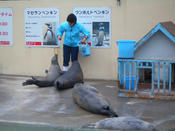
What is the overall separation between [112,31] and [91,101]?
383cm

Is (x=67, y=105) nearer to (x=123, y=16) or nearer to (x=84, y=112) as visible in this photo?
(x=84, y=112)

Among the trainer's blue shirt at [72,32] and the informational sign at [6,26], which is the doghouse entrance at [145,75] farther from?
the informational sign at [6,26]

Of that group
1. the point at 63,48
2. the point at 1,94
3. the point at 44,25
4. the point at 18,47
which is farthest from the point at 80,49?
the point at 1,94

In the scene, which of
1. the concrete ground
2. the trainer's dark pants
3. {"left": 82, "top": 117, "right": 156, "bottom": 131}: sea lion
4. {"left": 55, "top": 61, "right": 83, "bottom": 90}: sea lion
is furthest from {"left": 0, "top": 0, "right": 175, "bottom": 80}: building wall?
{"left": 82, "top": 117, "right": 156, "bottom": 131}: sea lion

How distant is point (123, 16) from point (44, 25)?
248cm

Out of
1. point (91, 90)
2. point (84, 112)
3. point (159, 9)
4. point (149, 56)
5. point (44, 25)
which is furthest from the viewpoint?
point (44, 25)

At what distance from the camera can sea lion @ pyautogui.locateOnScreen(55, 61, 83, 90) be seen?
7441 mm

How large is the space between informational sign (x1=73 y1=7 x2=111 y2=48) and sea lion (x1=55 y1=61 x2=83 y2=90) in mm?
1346

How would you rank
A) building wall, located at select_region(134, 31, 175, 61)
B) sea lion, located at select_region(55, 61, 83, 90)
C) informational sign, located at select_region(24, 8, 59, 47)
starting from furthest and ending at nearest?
1. informational sign, located at select_region(24, 8, 59, 47)
2. sea lion, located at select_region(55, 61, 83, 90)
3. building wall, located at select_region(134, 31, 175, 61)

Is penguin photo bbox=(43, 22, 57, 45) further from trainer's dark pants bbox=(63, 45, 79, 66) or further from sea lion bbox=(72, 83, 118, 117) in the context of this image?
sea lion bbox=(72, 83, 118, 117)

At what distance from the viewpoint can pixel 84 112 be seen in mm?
5848

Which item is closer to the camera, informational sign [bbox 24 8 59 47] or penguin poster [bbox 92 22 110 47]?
penguin poster [bbox 92 22 110 47]

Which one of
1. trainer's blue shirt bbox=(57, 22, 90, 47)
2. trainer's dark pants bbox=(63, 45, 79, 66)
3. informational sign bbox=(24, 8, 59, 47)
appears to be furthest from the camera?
informational sign bbox=(24, 8, 59, 47)

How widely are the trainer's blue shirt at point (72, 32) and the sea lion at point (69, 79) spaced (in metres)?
0.71
